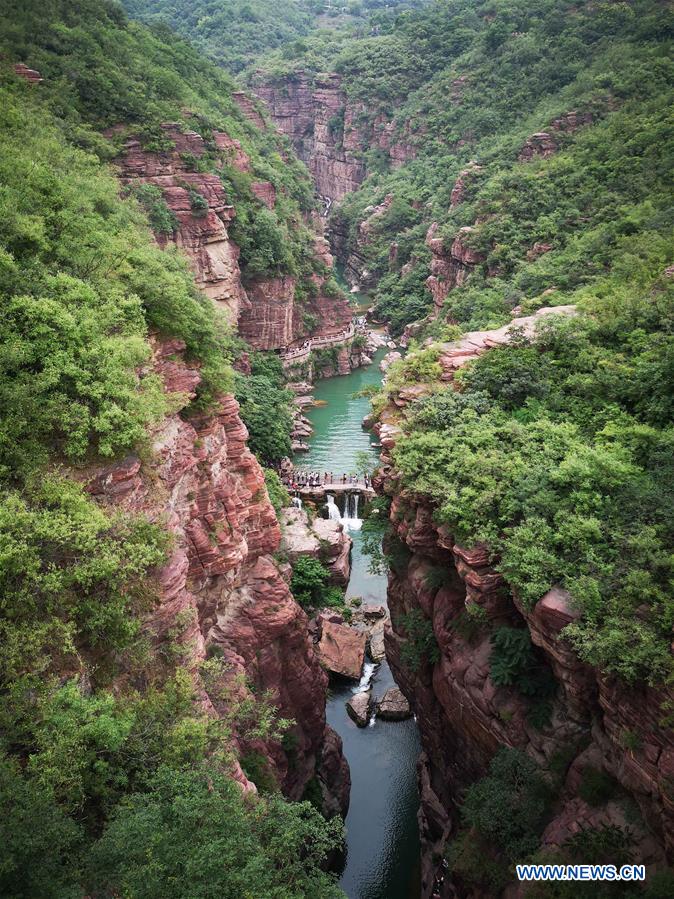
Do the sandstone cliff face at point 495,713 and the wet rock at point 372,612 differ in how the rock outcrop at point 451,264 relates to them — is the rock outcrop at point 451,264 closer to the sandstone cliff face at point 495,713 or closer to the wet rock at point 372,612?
the wet rock at point 372,612

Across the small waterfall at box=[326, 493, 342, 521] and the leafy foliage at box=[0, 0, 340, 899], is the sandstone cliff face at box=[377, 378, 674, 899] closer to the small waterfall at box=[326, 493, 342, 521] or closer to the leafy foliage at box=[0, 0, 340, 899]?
the leafy foliage at box=[0, 0, 340, 899]

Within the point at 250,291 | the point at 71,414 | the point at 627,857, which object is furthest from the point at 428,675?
the point at 250,291

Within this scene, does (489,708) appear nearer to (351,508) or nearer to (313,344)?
(351,508)

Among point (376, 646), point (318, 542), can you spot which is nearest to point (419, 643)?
point (376, 646)

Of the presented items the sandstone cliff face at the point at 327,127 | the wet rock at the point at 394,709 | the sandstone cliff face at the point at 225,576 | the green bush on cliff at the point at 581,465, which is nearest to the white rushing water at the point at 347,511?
the wet rock at the point at 394,709

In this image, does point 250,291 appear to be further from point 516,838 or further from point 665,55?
point 516,838

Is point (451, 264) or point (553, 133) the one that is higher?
point (553, 133)
